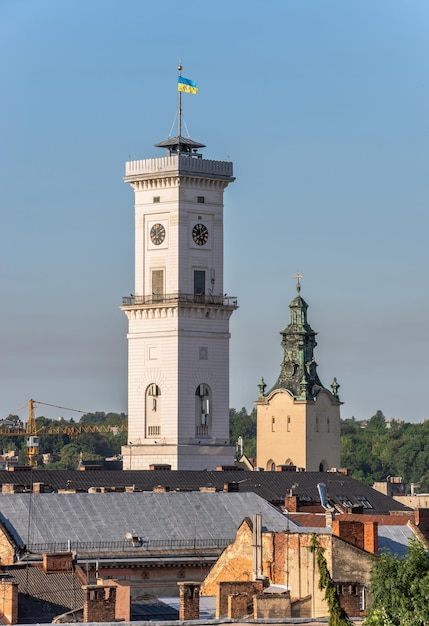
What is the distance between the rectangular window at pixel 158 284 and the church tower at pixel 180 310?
0.21 ft

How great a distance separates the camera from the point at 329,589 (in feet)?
225

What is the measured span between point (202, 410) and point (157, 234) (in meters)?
11.4

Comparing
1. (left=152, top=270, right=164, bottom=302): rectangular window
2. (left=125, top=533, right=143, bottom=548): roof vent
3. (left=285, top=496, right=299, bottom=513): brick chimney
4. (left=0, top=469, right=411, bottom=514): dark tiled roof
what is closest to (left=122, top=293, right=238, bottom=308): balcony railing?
(left=152, top=270, right=164, bottom=302): rectangular window

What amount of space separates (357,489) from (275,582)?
2391 inches

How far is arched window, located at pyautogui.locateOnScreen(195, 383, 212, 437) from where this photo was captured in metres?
164

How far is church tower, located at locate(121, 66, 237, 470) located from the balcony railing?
0.06 meters

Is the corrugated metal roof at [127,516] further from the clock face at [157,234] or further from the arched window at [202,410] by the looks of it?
the clock face at [157,234]

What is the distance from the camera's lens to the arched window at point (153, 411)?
538 ft

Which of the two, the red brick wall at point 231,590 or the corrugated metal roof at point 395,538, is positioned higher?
the corrugated metal roof at point 395,538

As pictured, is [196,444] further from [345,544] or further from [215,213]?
[345,544]

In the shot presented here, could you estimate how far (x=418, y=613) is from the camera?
6656 cm

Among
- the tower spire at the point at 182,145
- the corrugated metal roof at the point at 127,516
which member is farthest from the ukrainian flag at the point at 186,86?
the corrugated metal roof at the point at 127,516

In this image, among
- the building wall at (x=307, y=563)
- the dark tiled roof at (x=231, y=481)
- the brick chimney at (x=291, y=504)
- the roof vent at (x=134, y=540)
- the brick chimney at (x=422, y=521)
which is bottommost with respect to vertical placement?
the building wall at (x=307, y=563)

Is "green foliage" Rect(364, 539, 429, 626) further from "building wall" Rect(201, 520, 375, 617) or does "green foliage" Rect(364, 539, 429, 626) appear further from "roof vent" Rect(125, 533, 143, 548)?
"roof vent" Rect(125, 533, 143, 548)
